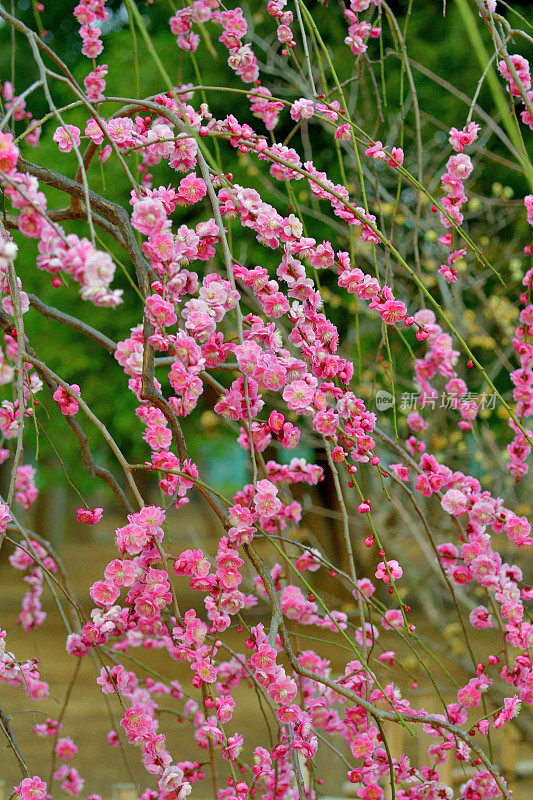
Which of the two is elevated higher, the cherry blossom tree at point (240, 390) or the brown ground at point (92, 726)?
the cherry blossom tree at point (240, 390)

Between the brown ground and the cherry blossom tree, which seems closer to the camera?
the cherry blossom tree

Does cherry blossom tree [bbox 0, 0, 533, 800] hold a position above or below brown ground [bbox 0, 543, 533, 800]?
above

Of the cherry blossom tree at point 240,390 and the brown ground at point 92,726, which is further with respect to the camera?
the brown ground at point 92,726

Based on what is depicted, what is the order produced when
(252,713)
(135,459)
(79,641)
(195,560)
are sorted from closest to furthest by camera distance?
(195,560)
(79,641)
(252,713)
(135,459)

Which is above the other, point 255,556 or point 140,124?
point 140,124

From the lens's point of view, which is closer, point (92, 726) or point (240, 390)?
point (240, 390)

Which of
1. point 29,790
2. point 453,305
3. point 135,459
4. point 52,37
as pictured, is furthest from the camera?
point 52,37

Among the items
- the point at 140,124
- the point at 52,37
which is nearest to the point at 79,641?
the point at 140,124

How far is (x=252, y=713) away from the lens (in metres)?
4.98

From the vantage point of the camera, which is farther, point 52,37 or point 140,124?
point 52,37

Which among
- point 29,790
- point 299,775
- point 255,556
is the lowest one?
point 29,790

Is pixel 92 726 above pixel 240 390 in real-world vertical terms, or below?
below

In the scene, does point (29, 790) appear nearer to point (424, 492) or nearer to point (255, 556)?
point (255, 556)

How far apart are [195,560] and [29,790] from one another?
0.41 m
